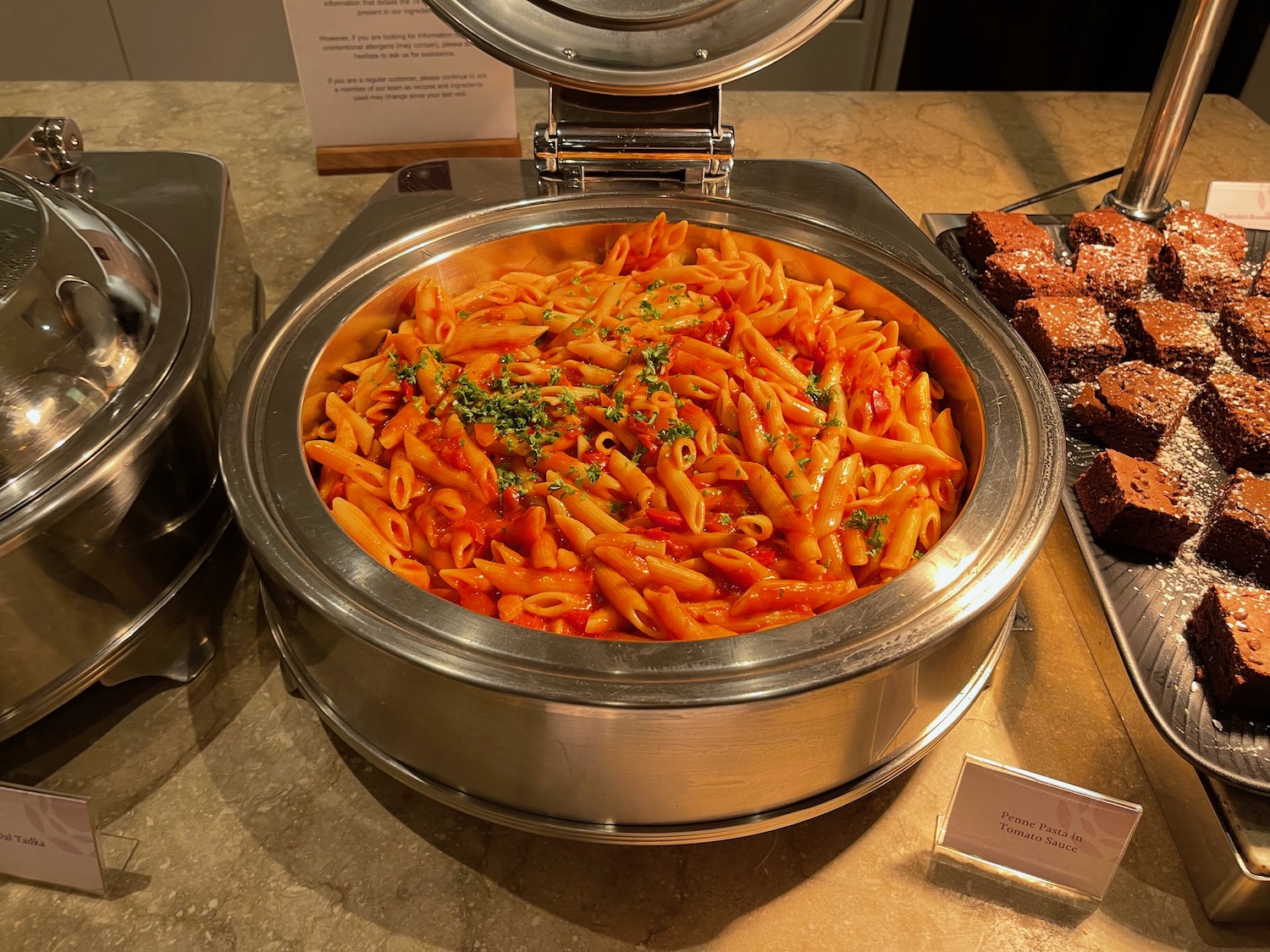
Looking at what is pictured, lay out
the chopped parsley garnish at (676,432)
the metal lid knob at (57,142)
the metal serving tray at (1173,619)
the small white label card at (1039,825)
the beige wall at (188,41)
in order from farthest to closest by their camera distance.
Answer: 1. the beige wall at (188,41)
2. the metal lid knob at (57,142)
3. the chopped parsley garnish at (676,432)
4. the metal serving tray at (1173,619)
5. the small white label card at (1039,825)

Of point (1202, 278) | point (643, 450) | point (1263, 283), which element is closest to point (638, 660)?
point (643, 450)

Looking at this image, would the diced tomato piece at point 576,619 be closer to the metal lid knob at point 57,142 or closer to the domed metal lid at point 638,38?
the domed metal lid at point 638,38

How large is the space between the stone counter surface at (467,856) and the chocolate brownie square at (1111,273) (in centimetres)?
58

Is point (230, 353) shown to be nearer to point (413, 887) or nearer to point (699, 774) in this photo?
point (413, 887)

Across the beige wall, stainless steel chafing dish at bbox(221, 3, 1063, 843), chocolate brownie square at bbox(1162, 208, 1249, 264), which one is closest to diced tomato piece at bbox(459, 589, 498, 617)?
stainless steel chafing dish at bbox(221, 3, 1063, 843)

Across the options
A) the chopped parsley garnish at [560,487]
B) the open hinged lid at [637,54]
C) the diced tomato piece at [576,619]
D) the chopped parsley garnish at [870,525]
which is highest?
the open hinged lid at [637,54]

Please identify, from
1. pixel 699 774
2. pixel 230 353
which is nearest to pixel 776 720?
pixel 699 774

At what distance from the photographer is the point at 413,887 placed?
1.08 metres

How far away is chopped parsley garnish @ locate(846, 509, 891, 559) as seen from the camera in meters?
1.12

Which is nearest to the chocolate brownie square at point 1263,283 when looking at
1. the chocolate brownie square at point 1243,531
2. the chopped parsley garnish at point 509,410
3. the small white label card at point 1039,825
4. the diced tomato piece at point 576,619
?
the chocolate brownie square at point 1243,531

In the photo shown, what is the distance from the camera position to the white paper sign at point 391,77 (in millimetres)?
1862

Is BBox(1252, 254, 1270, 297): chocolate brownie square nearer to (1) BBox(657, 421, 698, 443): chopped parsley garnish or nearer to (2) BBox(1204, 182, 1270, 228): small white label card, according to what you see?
(2) BBox(1204, 182, 1270, 228): small white label card

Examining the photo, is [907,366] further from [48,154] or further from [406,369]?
[48,154]

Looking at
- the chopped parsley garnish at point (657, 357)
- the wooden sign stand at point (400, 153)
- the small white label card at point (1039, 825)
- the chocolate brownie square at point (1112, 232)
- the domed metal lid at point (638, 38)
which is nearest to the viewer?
the small white label card at point (1039, 825)
